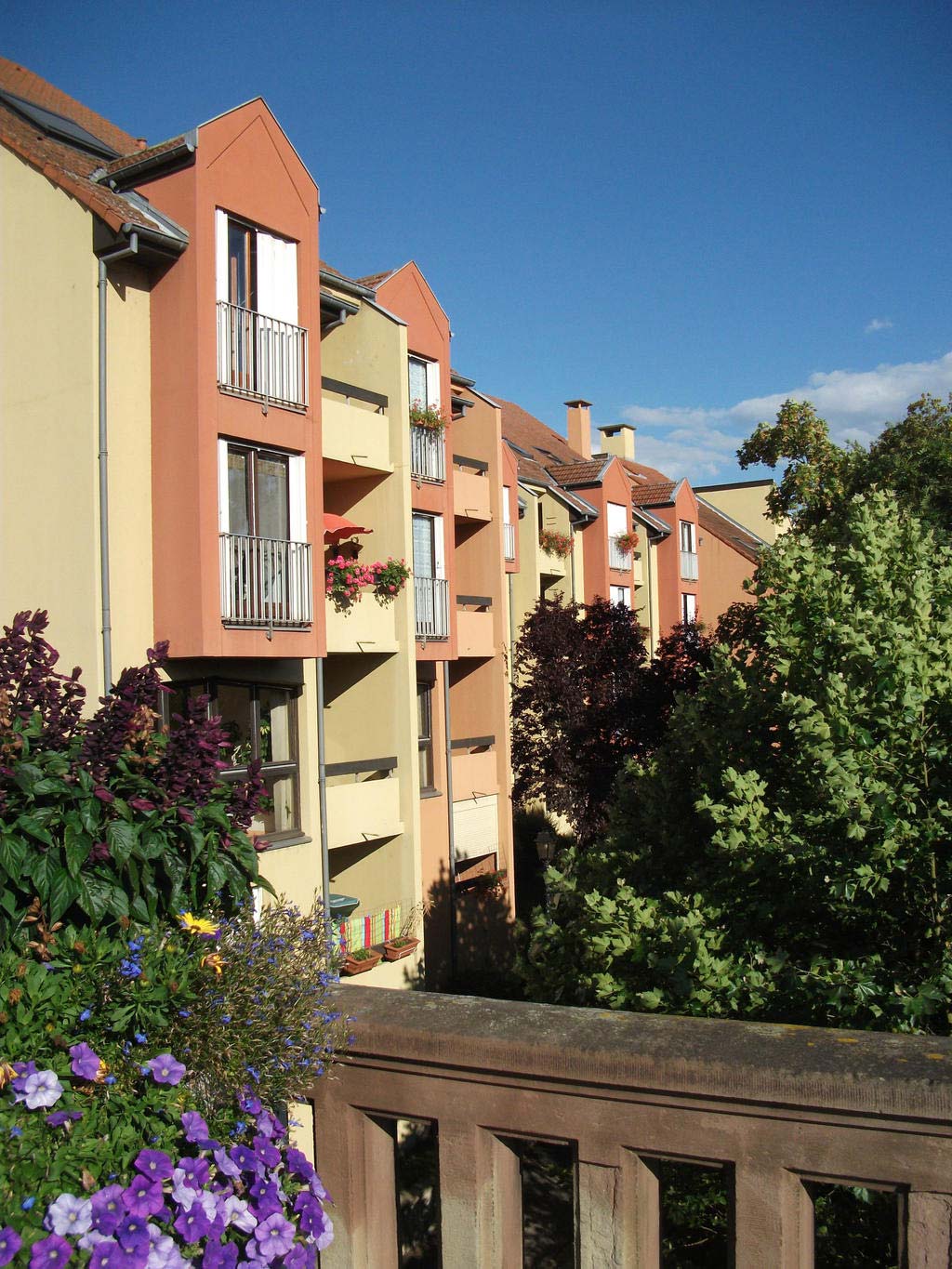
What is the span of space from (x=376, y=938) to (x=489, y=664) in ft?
29.1

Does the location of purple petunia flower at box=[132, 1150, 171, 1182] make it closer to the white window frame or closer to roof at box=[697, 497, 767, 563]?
the white window frame

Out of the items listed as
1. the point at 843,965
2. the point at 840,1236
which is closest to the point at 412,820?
the point at 840,1236

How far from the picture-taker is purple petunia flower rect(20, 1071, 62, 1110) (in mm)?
2982

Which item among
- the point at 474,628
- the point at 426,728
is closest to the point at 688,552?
the point at 474,628

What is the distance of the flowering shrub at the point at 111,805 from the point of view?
12.7 feet

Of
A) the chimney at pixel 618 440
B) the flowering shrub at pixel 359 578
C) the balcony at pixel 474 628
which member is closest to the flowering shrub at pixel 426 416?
the flowering shrub at pixel 359 578

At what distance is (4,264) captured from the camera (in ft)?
46.4

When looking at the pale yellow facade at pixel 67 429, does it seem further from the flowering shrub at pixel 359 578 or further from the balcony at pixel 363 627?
the balcony at pixel 363 627

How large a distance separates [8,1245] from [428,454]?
786 inches

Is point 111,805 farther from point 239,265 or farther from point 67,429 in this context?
point 239,265

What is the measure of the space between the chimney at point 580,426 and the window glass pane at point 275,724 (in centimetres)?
3385

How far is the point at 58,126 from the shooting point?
1617cm

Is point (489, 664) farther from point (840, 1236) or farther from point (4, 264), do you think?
point (840, 1236)

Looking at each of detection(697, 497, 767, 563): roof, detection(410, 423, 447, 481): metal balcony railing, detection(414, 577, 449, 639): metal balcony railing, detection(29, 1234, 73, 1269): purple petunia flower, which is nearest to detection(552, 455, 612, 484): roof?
detection(697, 497, 767, 563): roof
